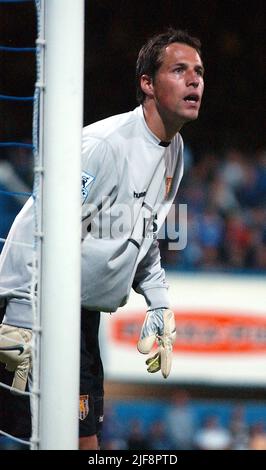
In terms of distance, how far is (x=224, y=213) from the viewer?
249 inches

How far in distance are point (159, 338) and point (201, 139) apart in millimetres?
4457

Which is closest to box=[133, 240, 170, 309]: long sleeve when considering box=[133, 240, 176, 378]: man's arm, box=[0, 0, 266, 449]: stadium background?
box=[133, 240, 176, 378]: man's arm

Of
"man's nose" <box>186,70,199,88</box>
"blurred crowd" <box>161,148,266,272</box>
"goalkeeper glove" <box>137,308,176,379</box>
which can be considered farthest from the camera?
"blurred crowd" <box>161,148,266,272</box>

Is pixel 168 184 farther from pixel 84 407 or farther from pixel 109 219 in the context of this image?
pixel 84 407

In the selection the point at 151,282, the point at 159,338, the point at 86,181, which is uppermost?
the point at 86,181

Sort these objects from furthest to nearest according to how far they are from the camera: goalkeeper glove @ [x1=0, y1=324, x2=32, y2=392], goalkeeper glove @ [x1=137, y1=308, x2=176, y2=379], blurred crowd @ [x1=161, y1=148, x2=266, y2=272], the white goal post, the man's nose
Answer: blurred crowd @ [x1=161, y1=148, x2=266, y2=272] < goalkeeper glove @ [x1=137, y1=308, x2=176, y2=379] < the man's nose < goalkeeper glove @ [x1=0, y1=324, x2=32, y2=392] < the white goal post

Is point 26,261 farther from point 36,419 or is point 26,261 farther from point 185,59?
point 185,59

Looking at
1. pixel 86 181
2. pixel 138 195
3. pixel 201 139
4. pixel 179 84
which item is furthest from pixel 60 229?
pixel 201 139

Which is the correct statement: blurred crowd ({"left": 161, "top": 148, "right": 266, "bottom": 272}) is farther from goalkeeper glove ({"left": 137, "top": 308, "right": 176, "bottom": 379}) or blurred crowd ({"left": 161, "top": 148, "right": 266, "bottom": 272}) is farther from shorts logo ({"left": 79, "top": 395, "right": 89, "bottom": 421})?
shorts logo ({"left": 79, "top": 395, "right": 89, "bottom": 421})

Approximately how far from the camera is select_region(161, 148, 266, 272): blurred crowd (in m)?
5.99

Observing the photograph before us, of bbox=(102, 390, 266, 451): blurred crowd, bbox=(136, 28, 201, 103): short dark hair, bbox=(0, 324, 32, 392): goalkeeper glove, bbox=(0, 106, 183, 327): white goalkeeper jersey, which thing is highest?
bbox=(136, 28, 201, 103): short dark hair

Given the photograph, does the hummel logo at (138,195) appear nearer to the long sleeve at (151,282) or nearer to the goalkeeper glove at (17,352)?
the long sleeve at (151,282)

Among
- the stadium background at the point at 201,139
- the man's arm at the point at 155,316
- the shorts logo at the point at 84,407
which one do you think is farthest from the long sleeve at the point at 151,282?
the stadium background at the point at 201,139

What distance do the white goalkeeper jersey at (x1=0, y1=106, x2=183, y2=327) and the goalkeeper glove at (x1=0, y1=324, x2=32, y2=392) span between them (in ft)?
0.09
